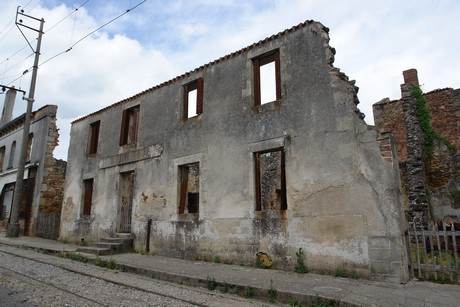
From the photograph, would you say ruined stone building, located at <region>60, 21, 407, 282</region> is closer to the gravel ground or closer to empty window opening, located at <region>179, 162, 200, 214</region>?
empty window opening, located at <region>179, 162, 200, 214</region>

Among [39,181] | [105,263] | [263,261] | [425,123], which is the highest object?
[425,123]

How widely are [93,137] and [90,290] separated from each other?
980 centimetres

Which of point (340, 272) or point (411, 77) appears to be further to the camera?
point (411, 77)

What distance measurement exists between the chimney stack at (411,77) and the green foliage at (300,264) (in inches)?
472

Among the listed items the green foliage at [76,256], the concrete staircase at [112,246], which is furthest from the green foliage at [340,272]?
the concrete staircase at [112,246]

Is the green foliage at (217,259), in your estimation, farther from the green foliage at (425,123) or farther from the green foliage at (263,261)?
the green foliage at (425,123)

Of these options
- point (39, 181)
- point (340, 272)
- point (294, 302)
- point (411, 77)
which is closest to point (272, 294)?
point (294, 302)

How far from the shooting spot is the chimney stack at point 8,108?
2386 cm

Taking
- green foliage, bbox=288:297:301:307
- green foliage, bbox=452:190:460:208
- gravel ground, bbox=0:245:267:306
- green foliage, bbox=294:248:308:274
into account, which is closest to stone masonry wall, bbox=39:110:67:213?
gravel ground, bbox=0:245:267:306

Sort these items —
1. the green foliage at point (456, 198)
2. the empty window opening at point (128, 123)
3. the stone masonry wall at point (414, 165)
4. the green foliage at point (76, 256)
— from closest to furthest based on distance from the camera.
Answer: the green foliage at point (76, 256)
the empty window opening at point (128, 123)
the stone masonry wall at point (414, 165)
the green foliage at point (456, 198)

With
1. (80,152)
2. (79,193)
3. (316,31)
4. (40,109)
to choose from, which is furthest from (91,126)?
(316,31)

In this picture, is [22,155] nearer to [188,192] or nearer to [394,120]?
[188,192]

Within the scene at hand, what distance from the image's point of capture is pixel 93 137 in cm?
1423

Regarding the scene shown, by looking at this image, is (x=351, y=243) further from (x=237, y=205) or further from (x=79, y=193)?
(x=79, y=193)
